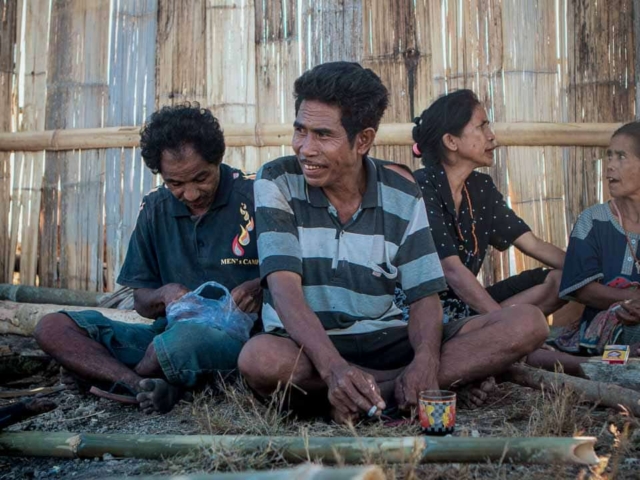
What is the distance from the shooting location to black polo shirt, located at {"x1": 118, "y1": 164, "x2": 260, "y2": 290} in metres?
4.50

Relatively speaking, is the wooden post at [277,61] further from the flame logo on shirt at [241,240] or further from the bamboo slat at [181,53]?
the flame logo on shirt at [241,240]

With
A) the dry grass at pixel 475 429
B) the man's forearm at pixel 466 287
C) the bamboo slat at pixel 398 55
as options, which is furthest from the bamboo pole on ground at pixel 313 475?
the bamboo slat at pixel 398 55

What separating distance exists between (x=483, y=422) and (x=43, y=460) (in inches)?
70.1

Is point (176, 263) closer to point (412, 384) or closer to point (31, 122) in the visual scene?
point (412, 384)

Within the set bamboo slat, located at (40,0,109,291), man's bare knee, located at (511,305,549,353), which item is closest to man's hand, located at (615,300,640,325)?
man's bare knee, located at (511,305,549,353)

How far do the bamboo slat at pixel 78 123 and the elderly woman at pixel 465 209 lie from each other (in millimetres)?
2829

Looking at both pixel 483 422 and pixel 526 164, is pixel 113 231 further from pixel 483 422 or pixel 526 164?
pixel 483 422

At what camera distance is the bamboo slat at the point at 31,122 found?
23.8 feet

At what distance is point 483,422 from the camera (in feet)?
12.4

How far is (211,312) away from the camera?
4.30 m

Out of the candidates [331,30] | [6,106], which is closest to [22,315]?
[6,106]

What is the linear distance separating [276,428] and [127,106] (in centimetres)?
423

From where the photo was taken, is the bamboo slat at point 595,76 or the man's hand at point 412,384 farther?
the bamboo slat at point 595,76

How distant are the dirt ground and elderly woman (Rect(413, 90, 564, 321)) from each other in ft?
2.87
